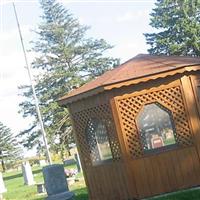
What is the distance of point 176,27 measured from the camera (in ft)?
158

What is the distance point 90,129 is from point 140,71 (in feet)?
7.84

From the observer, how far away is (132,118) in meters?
13.0

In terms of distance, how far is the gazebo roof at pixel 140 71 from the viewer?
41.4ft

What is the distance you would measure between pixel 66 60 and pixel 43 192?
29209 millimetres

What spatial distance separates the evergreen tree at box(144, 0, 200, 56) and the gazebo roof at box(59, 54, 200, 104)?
1283 inches

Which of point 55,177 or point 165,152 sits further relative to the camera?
point 55,177

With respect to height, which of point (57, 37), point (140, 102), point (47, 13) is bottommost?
point (140, 102)

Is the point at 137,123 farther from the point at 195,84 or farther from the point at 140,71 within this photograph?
the point at 195,84

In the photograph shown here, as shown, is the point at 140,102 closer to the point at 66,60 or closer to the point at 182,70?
the point at 182,70

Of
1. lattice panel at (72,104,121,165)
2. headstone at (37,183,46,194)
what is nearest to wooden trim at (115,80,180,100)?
lattice panel at (72,104,121,165)

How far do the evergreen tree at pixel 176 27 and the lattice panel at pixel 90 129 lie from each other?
3300 centimetres

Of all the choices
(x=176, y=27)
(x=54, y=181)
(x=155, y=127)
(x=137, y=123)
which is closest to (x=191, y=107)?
(x=137, y=123)

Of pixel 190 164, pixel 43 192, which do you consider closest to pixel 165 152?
pixel 190 164

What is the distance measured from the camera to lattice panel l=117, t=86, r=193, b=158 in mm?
12875
